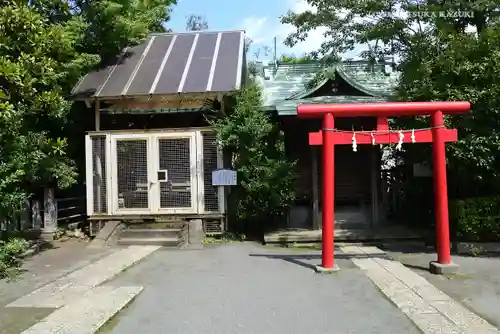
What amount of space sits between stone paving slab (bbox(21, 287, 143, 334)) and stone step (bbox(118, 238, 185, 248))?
4.55m

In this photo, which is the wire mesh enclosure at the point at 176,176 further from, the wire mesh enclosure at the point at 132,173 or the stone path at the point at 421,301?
the stone path at the point at 421,301

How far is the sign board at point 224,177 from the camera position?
12.5 metres

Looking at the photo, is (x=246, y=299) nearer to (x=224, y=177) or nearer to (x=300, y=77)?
(x=224, y=177)

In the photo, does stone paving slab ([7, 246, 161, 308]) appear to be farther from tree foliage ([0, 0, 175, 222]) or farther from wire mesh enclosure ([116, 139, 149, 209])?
wire mesh enclosure ([116, 139, 149, 209])

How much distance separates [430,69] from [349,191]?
4552mm

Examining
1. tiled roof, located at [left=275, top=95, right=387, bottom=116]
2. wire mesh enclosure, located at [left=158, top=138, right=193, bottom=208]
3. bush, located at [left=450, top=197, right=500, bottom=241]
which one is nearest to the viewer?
bush, located at [left=450, top=197, right=500, bottom=241]

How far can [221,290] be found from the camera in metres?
7.64

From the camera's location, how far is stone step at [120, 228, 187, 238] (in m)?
12.7

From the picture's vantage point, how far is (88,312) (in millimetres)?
6402

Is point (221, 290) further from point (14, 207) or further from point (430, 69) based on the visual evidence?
point (430, 69)

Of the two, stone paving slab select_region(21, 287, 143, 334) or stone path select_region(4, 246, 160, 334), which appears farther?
stone path select_region(4, 246, 160, 334)

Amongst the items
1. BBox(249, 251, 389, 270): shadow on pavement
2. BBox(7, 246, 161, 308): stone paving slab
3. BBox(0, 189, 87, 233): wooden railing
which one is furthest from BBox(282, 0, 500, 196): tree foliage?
BBox(0, 189, 87, 233): wooden railing

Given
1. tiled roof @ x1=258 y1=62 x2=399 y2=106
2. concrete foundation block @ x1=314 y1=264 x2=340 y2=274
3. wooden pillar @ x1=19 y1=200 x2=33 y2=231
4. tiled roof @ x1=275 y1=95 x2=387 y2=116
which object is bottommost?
concrete foundation block @ x1=314 y1=264 x2=340 y2=274

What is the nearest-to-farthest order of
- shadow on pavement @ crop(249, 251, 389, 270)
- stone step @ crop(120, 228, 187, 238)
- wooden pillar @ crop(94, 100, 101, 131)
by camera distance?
shadow on pavement @ crop(249, 251, 389, 270) < stone step @ crop(120, 228, 187, 238) < wooden pillar @ crop(94, 100, 101, 131)
